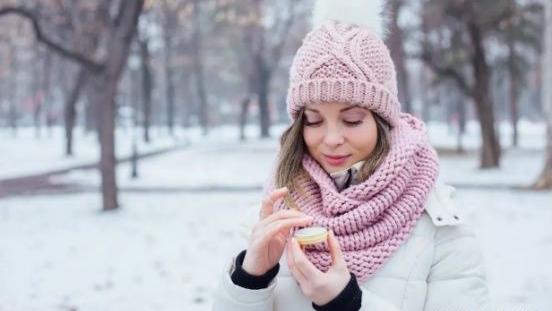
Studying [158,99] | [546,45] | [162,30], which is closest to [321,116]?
[546,45]

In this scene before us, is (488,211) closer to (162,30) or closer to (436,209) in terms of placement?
(436,209)

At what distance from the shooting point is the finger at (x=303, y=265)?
145cm

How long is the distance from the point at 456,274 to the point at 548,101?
11.1 m

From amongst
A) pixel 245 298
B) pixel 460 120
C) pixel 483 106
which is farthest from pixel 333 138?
pixel 460 120

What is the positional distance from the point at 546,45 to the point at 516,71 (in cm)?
982

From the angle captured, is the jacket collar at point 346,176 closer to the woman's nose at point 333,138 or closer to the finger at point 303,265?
the woman's nose at point 333,138

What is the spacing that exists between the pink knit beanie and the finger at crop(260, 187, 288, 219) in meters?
0.28

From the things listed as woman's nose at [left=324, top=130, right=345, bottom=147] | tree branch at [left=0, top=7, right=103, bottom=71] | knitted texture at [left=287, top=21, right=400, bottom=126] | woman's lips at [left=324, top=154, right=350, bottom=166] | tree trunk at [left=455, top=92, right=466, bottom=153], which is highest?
tree branch at [left=0, top=7, right=103, bottom=71]

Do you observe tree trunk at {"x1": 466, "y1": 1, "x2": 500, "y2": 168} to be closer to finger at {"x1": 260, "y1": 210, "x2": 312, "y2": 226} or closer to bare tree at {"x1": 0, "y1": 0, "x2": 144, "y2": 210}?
bare tree at {"x1": 0, "y1": 0, "x2": 144, "y2": 210}

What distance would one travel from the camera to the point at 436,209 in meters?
1.67

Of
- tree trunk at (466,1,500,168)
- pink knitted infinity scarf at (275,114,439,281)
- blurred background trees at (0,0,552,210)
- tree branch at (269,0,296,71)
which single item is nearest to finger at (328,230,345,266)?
pink knitted infinity scarf at (275,114,439,281)

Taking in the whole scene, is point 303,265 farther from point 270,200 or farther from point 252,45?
point 252,45

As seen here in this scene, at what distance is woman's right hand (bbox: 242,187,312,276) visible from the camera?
58.4 inches

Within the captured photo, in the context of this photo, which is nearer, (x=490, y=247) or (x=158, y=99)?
(x=490, y=247)
